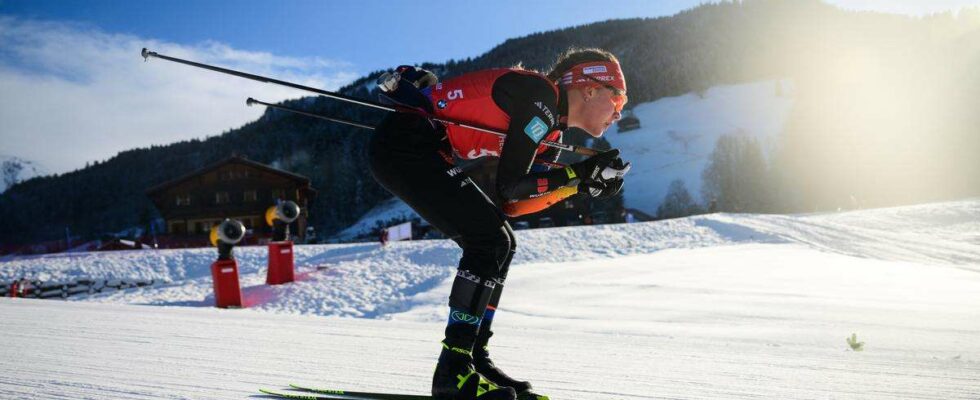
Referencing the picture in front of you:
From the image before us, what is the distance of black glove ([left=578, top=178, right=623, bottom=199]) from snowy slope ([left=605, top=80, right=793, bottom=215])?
1921 inches

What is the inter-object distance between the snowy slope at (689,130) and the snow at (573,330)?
130 ft

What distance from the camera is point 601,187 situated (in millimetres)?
2561

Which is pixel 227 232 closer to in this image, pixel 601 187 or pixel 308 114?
pixel 308 114

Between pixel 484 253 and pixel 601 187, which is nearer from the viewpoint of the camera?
pixel 484 253

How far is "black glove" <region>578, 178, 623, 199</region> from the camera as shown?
254 centimetres

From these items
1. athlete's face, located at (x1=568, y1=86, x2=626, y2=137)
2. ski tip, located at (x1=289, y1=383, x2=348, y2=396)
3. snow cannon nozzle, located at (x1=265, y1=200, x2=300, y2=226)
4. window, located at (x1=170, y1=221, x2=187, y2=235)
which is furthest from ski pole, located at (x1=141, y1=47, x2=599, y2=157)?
window, located at (x1=170, y1=221, x2=187, y2=235)

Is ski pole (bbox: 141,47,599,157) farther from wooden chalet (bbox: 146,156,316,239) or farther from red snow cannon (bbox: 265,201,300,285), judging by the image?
wooden chalet (bbox: 146,156,316,239)

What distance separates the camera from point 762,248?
14891 millimetres

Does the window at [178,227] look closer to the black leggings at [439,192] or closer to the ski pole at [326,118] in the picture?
the ski pole at [326,118]

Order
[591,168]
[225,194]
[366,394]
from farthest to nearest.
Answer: [225,194] → [366,394] → [591,168]

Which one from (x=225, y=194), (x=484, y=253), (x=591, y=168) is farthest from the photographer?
(x=225, y=194)

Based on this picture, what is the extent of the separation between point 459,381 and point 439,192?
0.77 metres

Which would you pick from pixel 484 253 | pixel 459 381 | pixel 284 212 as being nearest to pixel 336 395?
pixel 459 381

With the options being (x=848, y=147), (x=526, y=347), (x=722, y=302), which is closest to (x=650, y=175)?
(x=848, y=147)
